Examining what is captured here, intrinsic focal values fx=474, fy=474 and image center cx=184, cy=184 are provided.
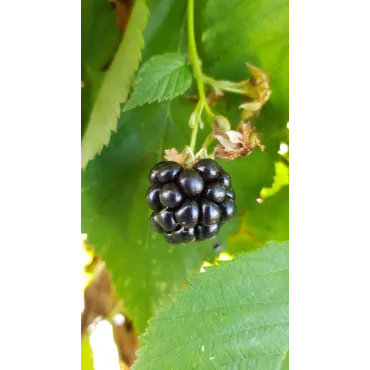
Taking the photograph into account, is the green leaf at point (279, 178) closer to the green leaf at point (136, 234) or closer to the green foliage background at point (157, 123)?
the green foliage background at point (157, 123)

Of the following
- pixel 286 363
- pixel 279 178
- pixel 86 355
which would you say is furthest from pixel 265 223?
pixel 86 355

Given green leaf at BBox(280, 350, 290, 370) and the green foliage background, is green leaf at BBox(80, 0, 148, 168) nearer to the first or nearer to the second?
the green foliage background

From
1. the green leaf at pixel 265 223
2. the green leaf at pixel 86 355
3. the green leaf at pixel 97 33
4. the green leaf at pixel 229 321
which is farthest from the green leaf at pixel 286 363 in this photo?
the green leaf at pixel 97 33

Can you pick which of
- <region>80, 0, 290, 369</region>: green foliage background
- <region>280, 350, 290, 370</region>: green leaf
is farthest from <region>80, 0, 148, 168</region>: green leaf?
<region>280, 350, 290, 370</region>: green leaf
